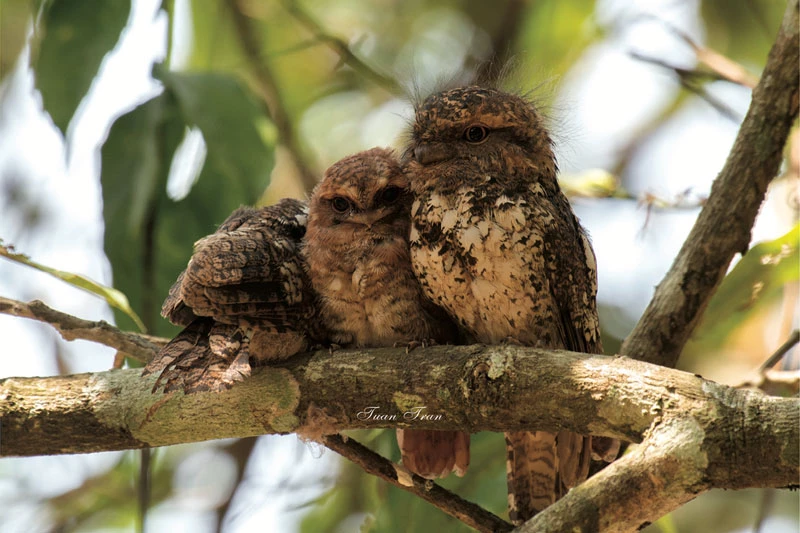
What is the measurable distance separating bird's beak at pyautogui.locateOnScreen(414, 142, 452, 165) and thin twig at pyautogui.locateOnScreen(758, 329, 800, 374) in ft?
4.21

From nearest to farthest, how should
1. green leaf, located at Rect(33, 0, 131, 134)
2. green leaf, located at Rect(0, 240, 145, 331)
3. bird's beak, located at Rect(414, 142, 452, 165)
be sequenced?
green leaf, located at Rect(0, 240, 145, 331), bird's beak, located at Rect(414, 142, 452, 165), green leaf, located at Rect(33, 0, 131, 134)

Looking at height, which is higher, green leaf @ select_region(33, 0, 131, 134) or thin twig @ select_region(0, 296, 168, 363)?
green leaf @ select_region(33, 0, 131, 134)

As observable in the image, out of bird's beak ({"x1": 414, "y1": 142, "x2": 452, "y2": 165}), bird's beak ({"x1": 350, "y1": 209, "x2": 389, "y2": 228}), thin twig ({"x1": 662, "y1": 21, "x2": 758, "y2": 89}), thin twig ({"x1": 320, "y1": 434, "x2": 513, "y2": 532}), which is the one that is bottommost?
thin twig ({"x1": 320, "y1": 434, "x2": 513, "y2": 532})

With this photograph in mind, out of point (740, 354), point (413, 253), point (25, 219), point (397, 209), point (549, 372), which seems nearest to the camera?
point (549, 372)

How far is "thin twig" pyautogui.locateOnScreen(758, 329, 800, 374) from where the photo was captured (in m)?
2.73

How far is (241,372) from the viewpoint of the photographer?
83.0 inches

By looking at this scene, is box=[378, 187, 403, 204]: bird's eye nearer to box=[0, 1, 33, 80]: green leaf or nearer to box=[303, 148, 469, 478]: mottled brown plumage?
box=[303, 148, 469, 478]: mottled brown plumage

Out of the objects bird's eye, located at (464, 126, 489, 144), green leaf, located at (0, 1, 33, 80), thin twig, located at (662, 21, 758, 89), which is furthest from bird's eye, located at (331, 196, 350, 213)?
green leaf, located at (0, 1, 33, 80)

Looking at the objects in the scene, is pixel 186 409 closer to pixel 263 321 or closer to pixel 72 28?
pixel 263 321

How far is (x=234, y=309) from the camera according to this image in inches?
88.4

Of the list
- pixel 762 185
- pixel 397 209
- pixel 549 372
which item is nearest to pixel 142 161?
pixel 397 209

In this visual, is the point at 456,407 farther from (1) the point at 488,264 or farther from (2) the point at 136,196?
(2) the point at 136,196

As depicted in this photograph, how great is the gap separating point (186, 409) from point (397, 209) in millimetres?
956

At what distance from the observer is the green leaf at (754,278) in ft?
9.04
